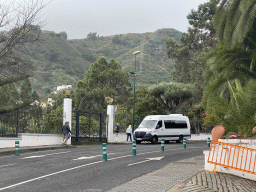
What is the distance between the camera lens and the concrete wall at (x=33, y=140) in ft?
68.4

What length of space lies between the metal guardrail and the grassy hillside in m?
83.2

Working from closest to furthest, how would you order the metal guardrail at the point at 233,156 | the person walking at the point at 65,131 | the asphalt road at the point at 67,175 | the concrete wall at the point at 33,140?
the asphalt road at the point at 67,175
the metal guardrail at the point at 233,156
the concrete wall at the point at 33,140
the person walking at the point at 65,131

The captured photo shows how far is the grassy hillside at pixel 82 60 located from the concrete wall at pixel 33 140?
68420 millimetres

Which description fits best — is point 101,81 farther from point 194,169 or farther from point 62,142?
point 194,169

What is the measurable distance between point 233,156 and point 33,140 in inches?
599

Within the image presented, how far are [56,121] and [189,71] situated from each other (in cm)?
3873

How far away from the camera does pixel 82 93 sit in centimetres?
6228

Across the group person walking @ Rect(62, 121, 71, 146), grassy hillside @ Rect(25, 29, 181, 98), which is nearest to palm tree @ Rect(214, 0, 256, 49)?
person walking @ Rect(62, 121, 71, 146)

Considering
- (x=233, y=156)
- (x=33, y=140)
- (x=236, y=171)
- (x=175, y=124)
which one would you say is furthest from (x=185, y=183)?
(x=175, y=124)

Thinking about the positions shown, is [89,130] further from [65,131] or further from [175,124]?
[175,124]

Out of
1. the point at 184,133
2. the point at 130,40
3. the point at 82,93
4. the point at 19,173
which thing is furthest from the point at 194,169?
the point at 130,40

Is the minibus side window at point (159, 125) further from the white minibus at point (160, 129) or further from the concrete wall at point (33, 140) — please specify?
the concrete wall at point (33, 140)

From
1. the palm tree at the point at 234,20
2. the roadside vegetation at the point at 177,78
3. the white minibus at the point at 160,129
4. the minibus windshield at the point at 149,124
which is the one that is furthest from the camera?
the minibus windshield at the point at 149,124

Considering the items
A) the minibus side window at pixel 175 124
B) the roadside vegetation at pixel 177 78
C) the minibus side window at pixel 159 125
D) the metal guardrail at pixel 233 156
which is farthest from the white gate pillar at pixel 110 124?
the metal guardrail at pixel 233 156
